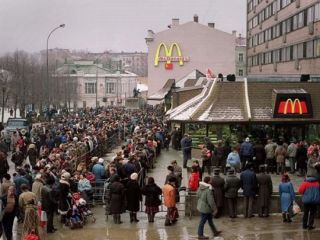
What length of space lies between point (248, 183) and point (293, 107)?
35.3 ft

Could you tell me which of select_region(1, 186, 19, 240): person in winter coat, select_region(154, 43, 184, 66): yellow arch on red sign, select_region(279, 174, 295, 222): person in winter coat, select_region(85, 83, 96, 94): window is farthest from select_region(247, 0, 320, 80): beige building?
select_region(85, 83, 96, 94): window

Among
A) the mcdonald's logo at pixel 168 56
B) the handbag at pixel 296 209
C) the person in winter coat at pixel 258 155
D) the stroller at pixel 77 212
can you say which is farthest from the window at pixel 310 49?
the stroller at pixel 77 212

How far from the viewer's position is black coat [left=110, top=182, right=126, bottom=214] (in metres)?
17.1

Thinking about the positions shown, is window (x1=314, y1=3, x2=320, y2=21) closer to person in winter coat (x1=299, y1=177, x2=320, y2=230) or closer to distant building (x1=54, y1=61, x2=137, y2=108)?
person in winter coat (x1=299, y1=177, x2=320, y2=230)

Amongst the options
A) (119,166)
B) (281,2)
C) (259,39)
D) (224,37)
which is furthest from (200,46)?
(119,166)

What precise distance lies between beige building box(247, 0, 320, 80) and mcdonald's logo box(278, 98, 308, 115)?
8.08m

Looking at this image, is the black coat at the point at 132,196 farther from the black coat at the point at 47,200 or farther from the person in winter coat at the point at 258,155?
the person in winter coat at the point at 258,155

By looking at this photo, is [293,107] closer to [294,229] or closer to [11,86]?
[294,229]

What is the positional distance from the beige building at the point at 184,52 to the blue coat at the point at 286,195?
2667 inches

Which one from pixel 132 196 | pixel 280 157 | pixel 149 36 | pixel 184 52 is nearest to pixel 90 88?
pixel 184 52

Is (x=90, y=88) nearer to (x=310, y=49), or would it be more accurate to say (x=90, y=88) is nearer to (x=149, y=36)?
(x=149, y=36)

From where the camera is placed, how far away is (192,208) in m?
17.9

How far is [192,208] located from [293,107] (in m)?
11.1

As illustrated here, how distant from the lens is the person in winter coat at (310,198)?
15664 mm
